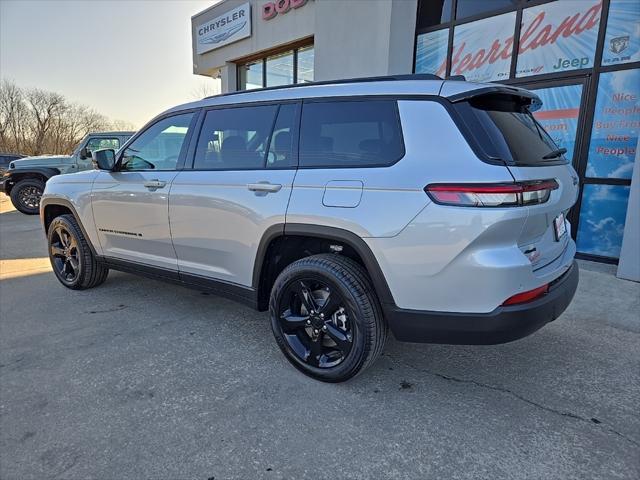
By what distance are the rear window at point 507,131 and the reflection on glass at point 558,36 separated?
162 inches

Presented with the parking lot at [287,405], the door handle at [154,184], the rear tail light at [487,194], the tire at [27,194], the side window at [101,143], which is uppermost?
the side window at [101,143]

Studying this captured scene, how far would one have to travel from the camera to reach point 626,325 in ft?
12.1

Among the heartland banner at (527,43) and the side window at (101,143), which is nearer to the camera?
the heartland banner at (527,43)

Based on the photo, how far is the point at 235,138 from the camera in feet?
10.4

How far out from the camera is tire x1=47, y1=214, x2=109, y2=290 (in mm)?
4359

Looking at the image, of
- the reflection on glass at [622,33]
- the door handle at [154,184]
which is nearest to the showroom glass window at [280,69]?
the reflection on glass at [622,33]

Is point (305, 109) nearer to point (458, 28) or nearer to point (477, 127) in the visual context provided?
point (477, 127)

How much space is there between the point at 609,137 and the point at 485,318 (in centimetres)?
485

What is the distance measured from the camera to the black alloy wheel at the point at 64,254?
4.48 metres

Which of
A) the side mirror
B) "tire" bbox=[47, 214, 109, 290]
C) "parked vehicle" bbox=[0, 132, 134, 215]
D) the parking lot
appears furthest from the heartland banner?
"parked vehicle" bbox=[0, 132, 134, 215]

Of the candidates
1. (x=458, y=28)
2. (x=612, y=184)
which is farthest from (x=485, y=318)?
(x=458, y=28)

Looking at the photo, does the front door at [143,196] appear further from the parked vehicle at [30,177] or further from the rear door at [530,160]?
the parked vehicle at [30,177]

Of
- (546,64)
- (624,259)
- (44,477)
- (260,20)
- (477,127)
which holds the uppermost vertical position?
(260,20)

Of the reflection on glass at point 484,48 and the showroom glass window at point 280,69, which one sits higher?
the showroom glass window at point 280,69
